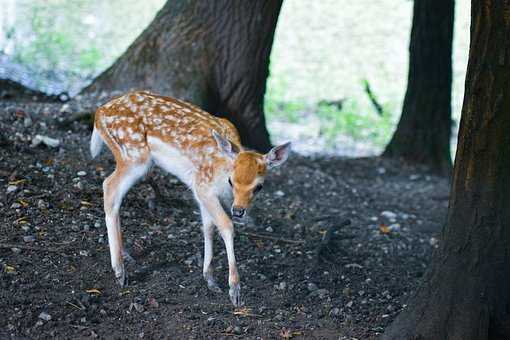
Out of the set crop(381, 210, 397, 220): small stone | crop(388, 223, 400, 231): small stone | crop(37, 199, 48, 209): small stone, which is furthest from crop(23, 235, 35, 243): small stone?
crop(381, 210, 397, 220): small stone

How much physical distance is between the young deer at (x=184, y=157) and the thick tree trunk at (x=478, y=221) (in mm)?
1220

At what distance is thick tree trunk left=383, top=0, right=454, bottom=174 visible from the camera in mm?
9695

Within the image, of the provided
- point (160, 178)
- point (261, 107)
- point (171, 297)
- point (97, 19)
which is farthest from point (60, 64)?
point (171, 297)

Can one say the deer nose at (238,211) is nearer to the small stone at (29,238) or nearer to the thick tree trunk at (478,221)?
the thick tree trunk at (478,221)

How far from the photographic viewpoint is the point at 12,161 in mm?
6441

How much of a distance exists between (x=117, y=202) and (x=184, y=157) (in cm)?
54

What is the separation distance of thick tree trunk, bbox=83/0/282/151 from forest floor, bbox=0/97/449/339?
0.74 m

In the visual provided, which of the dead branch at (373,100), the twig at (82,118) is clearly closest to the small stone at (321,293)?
the twig at (82,118)

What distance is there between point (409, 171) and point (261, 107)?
→ 7.94ft

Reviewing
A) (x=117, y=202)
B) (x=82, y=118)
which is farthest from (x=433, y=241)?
(x=82, y=118)

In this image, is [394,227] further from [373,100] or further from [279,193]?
[373,100]

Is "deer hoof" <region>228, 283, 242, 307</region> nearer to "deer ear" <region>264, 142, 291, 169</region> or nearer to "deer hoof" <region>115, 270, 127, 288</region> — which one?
"deer hoof" <region>115, 270, 127, 288</region>

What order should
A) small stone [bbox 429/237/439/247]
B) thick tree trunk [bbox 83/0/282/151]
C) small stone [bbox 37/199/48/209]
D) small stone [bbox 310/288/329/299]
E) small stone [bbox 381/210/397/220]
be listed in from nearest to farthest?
small stone [bbox 310/288/329/299] < small stone [bbox 37/199/48/209] < small stone [bbox 429/237/439/247] < thick tree trunk [bbox 83/0/282/151] < small stone [bbox 381/210/397/220]

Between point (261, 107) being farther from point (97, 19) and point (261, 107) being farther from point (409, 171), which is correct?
point (97, 19)
